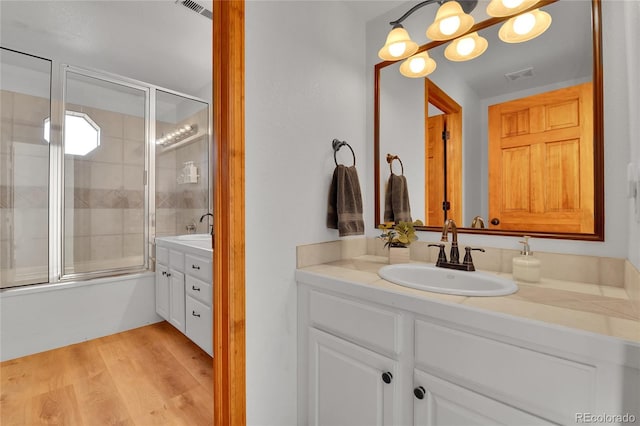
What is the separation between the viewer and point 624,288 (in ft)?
3.28

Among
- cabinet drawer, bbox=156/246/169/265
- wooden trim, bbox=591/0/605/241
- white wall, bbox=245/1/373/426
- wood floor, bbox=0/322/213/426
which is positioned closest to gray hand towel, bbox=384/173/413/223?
white wall, bbox=245/1/373/426

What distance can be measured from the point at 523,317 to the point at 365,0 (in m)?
1.75

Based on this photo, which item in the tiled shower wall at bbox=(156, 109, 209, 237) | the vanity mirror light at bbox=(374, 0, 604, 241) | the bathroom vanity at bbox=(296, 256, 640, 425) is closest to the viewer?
the bathroom vanity at bbox=(296, 256, 640, 425)

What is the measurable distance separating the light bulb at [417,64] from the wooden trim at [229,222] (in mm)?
912

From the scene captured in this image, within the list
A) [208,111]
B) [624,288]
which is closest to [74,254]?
[208,111]

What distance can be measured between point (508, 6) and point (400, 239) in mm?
1086

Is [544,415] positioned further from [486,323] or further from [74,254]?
[74,254]

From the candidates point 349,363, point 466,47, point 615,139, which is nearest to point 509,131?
point 615,139

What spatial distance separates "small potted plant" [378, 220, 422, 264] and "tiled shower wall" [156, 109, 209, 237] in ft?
7.51

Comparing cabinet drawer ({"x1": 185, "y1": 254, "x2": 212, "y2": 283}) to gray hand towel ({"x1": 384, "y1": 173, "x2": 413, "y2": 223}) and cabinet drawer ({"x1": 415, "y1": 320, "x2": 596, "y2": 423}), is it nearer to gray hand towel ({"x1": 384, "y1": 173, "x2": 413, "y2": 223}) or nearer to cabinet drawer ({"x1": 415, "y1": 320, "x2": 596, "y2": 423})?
gray hand towel ({"x1": 384, "y1": 173, "x2": 413, "y2": 223})

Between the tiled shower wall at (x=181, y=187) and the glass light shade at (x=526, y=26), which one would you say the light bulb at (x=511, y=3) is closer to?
the glass light shade at (x=526, y=26)

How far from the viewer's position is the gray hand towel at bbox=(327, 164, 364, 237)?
57.6 inches

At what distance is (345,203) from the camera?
1.48 m

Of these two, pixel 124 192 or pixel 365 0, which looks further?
pixel 124 192
